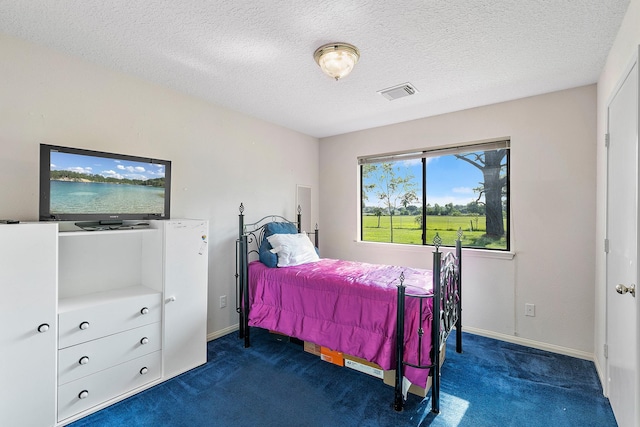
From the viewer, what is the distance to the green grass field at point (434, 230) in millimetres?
3383

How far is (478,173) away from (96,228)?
148 inches

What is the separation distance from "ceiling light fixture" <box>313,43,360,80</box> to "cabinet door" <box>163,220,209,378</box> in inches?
65.7

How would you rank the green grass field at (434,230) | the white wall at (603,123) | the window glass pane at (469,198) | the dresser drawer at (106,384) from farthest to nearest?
the green grass field at (434,230) → the window glass pane at (469,198) → the dresser drawer at (106,384) → the white wall at (603,123)

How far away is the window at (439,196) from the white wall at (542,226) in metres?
0.20

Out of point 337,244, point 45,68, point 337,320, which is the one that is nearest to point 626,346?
point 337,320

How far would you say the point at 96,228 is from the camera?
2.13 m

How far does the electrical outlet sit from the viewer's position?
292cm

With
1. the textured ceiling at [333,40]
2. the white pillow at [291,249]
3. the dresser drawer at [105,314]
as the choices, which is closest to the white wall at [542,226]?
the textured ceiling at [333,40]

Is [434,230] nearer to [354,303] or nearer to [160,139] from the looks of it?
[354,303]

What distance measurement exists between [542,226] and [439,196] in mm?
1096

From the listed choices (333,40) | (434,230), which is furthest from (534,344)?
(333,40)

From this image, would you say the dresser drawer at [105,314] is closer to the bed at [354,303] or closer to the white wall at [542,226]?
the bed at [354,303]

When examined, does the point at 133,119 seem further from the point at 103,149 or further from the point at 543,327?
the point at 543,327

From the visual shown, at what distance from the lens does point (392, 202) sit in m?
4.07
